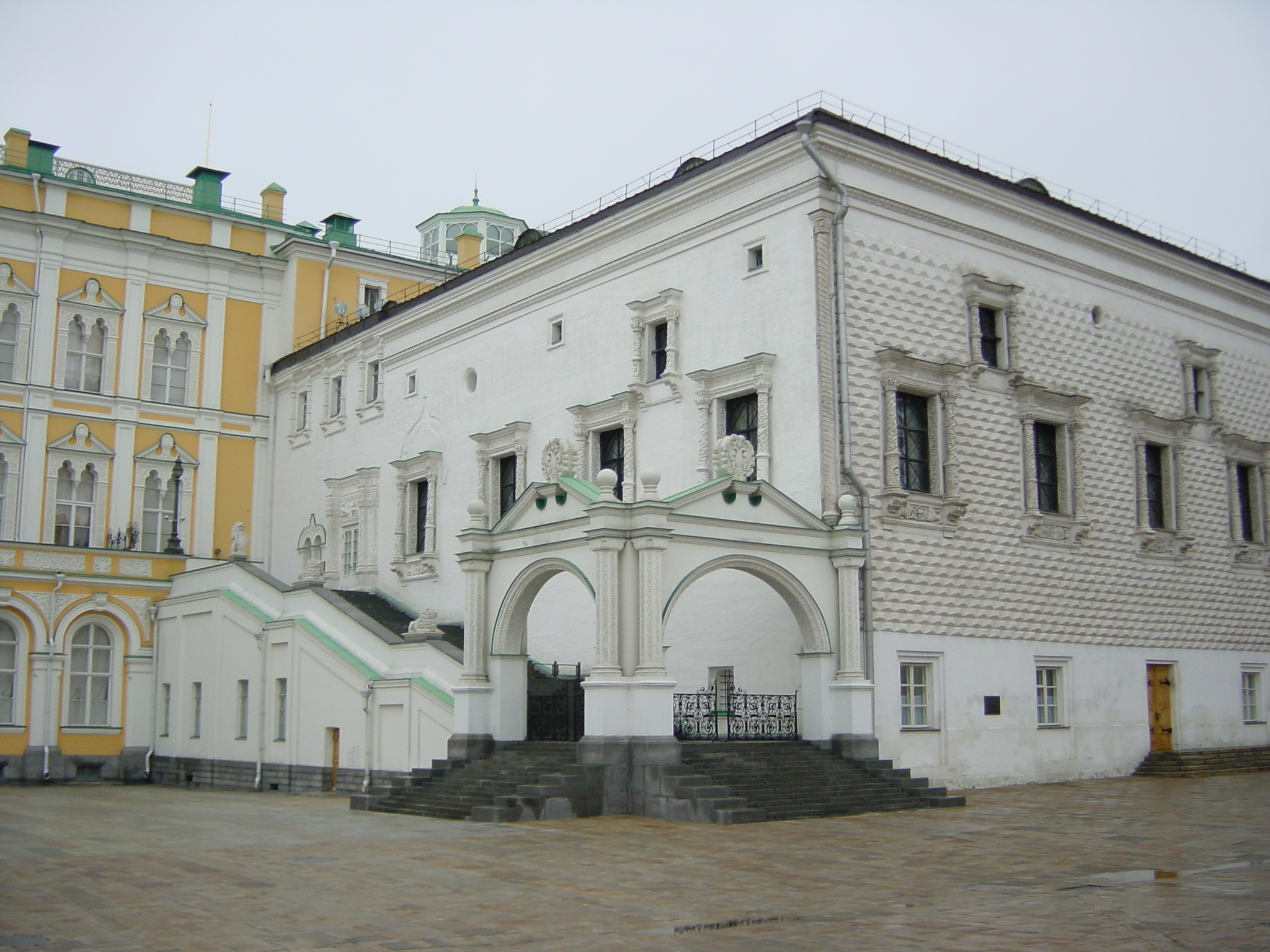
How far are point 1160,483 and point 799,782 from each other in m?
13.7

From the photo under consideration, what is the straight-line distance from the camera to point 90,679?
110 ft

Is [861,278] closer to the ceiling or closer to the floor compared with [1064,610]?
closer to the ceiling

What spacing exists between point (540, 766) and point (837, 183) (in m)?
10.9

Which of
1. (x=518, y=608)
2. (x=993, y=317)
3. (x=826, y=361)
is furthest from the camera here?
(x=993, y=317)

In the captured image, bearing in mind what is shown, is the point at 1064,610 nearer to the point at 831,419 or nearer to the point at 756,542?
the point at 831,419

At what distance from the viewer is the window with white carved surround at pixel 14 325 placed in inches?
1383

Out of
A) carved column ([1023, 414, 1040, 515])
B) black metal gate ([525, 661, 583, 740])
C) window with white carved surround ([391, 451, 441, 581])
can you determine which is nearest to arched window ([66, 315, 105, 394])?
window with white carved surround ([391, 451, 441, 581])

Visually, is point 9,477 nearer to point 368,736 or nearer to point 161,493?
point 161,493

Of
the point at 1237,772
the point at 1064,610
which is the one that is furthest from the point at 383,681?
the point at 1237,772

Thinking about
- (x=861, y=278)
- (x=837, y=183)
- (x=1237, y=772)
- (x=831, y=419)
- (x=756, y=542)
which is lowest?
(x=1237, y=772)

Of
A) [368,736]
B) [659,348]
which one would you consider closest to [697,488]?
[659,348]

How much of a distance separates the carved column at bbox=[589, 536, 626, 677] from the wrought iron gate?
2489mm

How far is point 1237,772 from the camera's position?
26.5 m

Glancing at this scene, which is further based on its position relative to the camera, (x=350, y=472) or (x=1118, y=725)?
(x=350, y=472)
